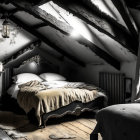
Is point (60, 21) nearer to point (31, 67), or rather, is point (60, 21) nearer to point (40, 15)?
point (40, 15)

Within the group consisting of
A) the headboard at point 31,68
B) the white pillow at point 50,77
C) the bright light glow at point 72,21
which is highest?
the bright light glow at point 72,21

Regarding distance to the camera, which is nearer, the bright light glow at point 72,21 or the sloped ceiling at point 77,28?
the sloped ceiling at point 77,28

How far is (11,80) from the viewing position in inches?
208

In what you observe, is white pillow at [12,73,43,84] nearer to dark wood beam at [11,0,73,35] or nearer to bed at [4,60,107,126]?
bed at [4,60,107,126]

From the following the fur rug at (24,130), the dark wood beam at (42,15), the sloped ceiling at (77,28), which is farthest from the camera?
the dark wood beam at (42,15)

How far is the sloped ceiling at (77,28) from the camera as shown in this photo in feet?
10.2

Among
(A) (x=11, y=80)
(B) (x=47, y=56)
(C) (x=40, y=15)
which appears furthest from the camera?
(B) (x=47, y=56)

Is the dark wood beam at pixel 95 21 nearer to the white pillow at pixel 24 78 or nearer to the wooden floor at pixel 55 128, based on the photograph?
the wooden floor at pixel 55 128

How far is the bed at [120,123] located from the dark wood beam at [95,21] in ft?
4.74

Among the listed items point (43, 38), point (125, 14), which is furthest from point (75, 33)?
point (43, 38)

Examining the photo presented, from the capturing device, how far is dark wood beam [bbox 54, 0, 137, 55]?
118 inches

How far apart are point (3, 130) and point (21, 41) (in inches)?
92.8

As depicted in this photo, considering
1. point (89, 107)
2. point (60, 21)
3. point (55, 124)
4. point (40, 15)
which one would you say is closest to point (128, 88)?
point (89, 107)

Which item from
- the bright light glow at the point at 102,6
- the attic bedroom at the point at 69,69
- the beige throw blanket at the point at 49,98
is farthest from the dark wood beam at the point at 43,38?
the bright light glow at the point at 102,6
